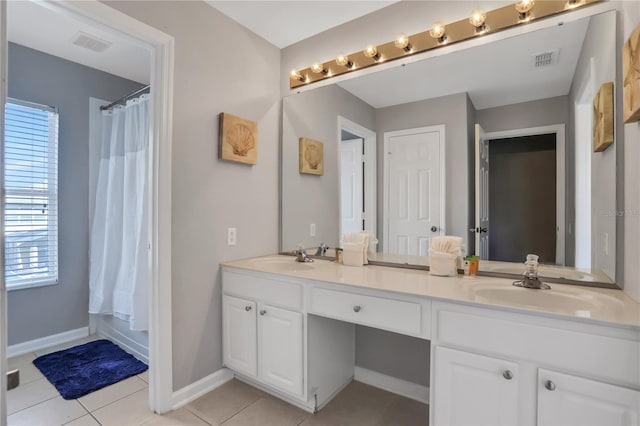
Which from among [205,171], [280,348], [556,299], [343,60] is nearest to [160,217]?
[205,171]

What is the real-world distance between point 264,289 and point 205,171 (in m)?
0.83

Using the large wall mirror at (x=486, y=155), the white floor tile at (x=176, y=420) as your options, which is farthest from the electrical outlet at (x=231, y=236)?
the white floor tile at (x=176, y=420)

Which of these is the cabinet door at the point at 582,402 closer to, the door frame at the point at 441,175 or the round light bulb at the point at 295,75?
the door frame at the point at 441,175

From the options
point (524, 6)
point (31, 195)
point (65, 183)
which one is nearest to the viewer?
point (524, 6)

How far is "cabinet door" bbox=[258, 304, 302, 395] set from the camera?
1.77 metres

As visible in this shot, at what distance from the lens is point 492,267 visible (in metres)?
1.71

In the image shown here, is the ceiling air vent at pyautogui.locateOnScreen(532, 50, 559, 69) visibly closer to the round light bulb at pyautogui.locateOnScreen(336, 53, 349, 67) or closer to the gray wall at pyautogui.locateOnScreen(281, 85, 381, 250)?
the gray wall at pyautogui.locateOnScreen(281, 85, 381, 250)

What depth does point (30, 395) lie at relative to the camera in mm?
2018

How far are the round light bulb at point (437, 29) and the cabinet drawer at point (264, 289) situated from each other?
158cm

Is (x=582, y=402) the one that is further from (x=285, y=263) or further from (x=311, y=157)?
(x=311, y=157)

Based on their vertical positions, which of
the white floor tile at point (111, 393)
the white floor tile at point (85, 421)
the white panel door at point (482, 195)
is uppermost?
the white panel door at point (482, 195)

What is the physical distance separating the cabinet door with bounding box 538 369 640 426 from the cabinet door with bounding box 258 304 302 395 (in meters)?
1.09

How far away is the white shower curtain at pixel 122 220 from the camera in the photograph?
240cm

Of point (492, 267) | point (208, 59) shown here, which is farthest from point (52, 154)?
point (492, 267)
